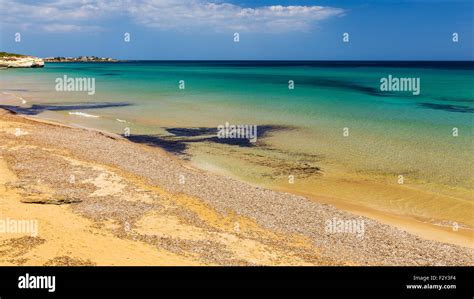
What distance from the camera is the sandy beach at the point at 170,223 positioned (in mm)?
12102

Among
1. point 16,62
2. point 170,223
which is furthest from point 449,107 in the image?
point 16,62

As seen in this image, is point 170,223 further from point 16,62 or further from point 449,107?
point 16,62

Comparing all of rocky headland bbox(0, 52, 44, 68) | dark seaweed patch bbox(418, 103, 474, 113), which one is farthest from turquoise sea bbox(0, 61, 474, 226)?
rocky headland bbox(0, 52, 44, 68)

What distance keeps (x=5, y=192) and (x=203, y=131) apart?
65.5 ft

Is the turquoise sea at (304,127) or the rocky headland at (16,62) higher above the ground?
the rocky headland at (16,62)

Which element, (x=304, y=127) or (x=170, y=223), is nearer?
(x=170, y=223)

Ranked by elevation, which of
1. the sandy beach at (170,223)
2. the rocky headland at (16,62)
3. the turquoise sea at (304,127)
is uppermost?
the rocky headland at (16,62)

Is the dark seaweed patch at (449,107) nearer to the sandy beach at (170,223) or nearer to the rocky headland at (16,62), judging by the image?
the sandy beach at (170,223)

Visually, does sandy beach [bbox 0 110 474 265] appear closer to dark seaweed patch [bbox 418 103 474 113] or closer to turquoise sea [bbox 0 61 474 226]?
turquoise sea [bbox 0 61 474 226]

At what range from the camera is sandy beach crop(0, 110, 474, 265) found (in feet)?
39.7

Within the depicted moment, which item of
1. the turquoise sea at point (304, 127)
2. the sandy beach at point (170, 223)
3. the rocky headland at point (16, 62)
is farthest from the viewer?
the rocky headland at point (16, 62)

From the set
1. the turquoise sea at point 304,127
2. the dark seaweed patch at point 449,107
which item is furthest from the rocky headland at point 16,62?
the dark seaweed patch at point 449,107

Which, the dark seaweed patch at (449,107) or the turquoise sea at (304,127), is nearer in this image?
the turquoise sea at (304,127)

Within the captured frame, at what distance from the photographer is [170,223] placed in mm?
14516
